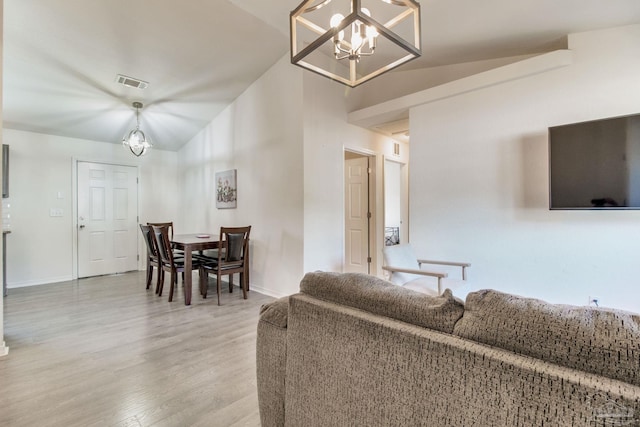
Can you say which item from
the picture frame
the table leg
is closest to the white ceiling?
the picture frame

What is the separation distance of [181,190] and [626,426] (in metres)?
6.36

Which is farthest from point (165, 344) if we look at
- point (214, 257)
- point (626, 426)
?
point (626, 426)

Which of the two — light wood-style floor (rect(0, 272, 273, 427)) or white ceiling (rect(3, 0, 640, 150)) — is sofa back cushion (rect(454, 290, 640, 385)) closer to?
light wood-style floor (rect(0, 272, 273, 427))

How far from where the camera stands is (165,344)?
2.46 meters

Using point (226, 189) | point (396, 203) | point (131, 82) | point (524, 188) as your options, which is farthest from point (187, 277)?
point (396, 203)

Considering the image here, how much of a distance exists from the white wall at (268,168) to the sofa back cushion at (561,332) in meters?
2.84

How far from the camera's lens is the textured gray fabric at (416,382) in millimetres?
615

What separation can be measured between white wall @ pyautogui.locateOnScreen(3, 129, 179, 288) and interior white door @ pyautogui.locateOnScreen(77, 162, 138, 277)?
15 cm

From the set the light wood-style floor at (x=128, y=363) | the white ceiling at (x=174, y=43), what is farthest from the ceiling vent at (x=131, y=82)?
the light wood-style floor at (x=128, y=363)

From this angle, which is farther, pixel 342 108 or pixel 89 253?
pixel 89 253

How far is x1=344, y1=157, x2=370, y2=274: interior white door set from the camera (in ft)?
15.6

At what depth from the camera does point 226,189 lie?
466 cm

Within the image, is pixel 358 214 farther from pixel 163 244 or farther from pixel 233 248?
pixel 163 244

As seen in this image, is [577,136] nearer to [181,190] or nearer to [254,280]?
[254,280]
